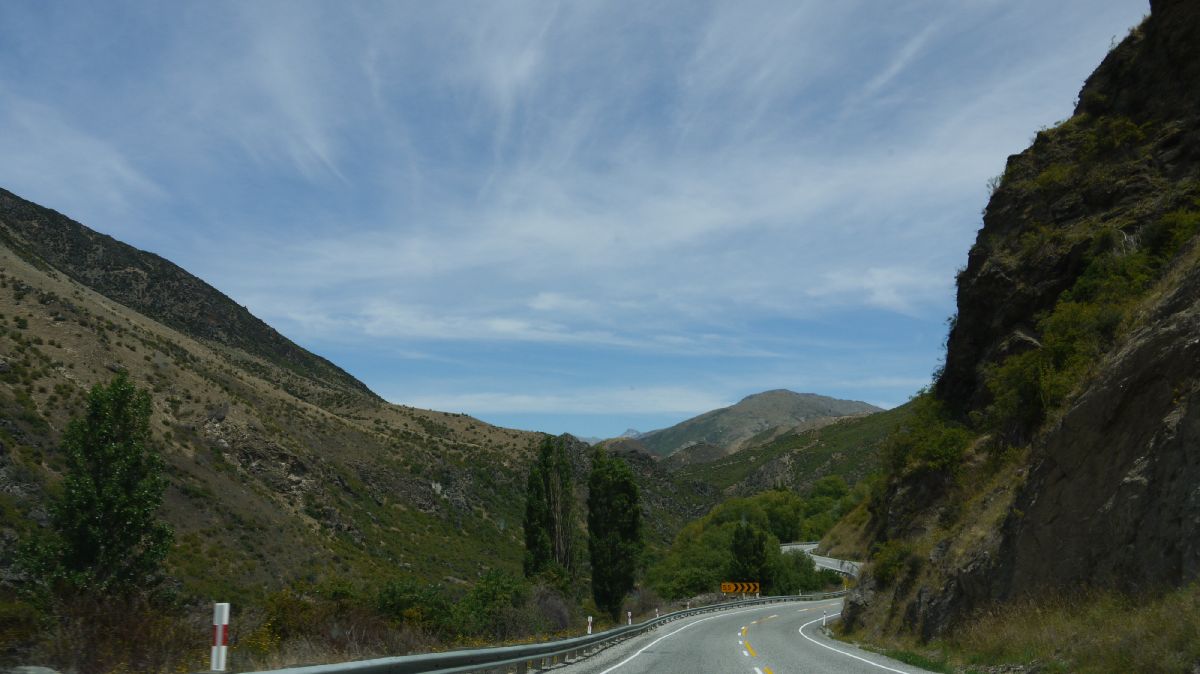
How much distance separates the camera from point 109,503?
3428 centimetres

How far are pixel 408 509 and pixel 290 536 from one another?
22861 mm

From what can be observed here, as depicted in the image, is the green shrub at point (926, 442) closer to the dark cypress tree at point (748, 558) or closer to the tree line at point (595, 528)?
the tree line at point (595, 528)

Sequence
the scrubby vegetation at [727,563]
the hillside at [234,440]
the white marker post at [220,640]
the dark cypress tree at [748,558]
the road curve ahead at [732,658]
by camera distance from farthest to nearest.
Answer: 1. the scrubby vegetation at [727,563]
2. the dark cypress tree at [748,558]
3. the hillside at [234,440]
4. the road curve ahead at [732,658]
5. the white marker post at [220,640]

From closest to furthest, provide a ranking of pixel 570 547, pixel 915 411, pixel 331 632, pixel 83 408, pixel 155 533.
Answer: pixel 331 632
pixel 915 411
pixel 155 533
pixel 83 408
pixel 570 547

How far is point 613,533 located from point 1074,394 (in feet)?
123

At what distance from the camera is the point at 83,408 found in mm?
51000

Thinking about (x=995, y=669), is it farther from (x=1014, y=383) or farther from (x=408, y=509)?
(x=408, y=509)

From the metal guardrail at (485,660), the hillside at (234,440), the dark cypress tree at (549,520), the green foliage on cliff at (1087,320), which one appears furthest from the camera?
the dark cypress tree at (549,520)

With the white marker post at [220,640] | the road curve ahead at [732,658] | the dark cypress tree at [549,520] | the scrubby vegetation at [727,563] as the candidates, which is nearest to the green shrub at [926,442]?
the road curve ahead at [732,658]

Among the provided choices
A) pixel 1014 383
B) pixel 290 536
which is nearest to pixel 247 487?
pixel 290 536

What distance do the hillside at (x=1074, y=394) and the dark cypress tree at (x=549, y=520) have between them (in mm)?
24002

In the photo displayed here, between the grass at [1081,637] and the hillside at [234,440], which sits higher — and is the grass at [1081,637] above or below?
below

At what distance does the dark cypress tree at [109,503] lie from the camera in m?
33.2

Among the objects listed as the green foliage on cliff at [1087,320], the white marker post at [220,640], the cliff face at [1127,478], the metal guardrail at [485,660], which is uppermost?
the green foliage on cliff at [1087,320]
